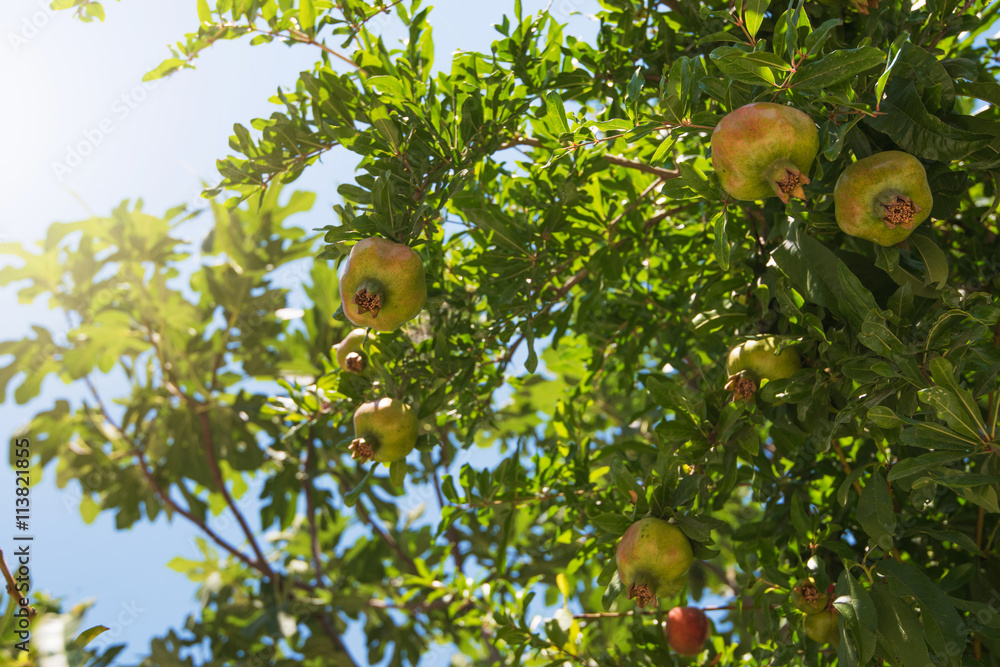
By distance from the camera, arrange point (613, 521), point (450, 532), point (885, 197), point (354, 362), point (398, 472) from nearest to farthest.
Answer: point (885, 197) → point (613, 521) → point (398, 472) → point (354, 362) → point (450, 532)

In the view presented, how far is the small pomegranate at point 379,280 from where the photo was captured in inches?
56.1

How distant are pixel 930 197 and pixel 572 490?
1191 millimetres

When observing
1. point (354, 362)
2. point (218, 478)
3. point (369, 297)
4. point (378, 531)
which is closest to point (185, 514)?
point (218, 478)

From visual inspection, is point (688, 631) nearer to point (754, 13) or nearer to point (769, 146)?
point (769, 146)

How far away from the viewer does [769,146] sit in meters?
1.17

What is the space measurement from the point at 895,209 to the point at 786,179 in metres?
0.20

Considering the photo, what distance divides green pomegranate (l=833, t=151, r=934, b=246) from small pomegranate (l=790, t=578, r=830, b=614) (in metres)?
0.78

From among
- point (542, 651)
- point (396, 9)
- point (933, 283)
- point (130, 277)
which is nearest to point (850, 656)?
point (933, 283)

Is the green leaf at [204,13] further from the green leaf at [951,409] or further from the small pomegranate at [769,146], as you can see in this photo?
the green leaf at [951,409]

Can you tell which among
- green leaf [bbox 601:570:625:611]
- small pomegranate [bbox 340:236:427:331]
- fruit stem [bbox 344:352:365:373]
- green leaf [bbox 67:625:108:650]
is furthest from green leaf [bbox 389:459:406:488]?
green leaf [bbox 67:625:108:650]

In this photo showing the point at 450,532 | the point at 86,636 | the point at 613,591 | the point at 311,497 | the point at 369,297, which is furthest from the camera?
the point at 311,497

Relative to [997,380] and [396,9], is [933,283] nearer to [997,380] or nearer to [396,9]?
[997,380]

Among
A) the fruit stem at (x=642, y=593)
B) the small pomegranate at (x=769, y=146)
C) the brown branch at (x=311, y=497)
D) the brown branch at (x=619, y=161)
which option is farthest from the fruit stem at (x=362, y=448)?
the brown branch at (x=311, y=497)

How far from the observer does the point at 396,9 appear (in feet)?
6.20
